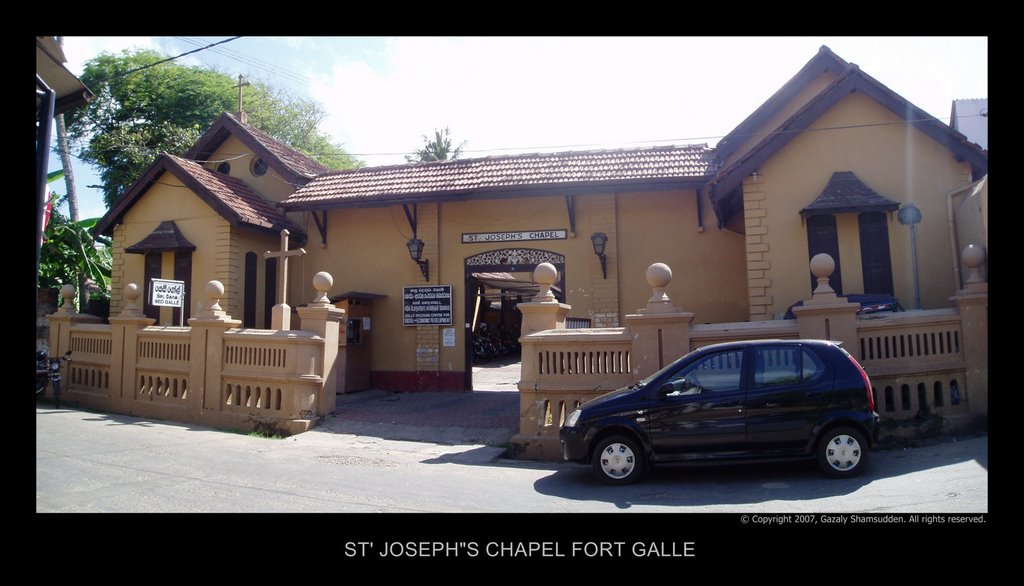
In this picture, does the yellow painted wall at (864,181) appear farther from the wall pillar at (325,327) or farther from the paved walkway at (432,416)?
the wall pillar at (325,327)

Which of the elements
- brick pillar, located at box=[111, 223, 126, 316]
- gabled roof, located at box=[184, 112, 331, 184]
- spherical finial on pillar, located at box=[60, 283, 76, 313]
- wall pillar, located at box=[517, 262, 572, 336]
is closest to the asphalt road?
wall pillar, located at box=[517, 262, 572, 336]

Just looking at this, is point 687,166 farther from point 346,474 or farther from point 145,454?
point 145,454

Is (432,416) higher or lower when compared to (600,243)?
lower

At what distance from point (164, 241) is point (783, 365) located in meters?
14.6

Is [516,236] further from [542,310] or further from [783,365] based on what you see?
[783,365]

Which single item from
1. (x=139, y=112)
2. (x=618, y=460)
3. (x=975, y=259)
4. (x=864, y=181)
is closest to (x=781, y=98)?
(x=864, y=181)

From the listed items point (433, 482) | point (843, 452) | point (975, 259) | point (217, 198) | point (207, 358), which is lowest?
point (433, 482)

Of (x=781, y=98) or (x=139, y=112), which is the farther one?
(x=139, y=112)

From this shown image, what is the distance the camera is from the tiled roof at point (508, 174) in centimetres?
1382

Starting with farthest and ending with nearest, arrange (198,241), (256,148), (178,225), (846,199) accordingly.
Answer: (256,148) → (178,225) → (198,241) → (846,199)

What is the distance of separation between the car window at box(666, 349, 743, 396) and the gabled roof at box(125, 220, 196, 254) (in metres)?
13.0

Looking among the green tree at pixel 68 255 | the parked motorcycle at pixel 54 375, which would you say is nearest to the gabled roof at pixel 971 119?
the parked motorcycle at pixel 54 375

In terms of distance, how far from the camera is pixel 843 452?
269 inches
